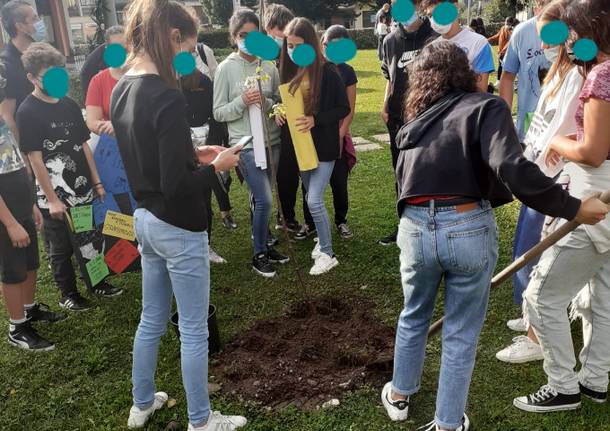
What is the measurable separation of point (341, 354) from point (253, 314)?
91cm

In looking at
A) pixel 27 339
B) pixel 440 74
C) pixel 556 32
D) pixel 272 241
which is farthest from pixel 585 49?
pixel 27 339

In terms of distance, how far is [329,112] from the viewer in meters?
4.32

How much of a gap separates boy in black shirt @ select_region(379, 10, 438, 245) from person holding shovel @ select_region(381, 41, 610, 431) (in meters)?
1.94

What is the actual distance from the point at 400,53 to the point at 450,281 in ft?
8.43

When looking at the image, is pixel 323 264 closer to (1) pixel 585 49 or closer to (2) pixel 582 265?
(2) pixel 582 265

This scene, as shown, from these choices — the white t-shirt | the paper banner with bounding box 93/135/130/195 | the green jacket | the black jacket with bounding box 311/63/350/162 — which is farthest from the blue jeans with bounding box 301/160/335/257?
the white t-shirt

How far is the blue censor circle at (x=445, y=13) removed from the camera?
3.47 metres

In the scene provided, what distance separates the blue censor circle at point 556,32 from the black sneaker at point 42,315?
3728 mm

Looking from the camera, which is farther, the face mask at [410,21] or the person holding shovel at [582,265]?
the face mask at [410,21]

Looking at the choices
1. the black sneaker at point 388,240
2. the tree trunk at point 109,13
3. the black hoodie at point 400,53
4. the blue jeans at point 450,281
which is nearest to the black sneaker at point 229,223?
the black sneaker at point 388,240

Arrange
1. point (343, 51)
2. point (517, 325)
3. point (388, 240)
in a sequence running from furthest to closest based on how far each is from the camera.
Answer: point (388, 240) < point (517, 325) < point (343, 51)

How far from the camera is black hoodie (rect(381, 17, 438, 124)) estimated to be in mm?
4168

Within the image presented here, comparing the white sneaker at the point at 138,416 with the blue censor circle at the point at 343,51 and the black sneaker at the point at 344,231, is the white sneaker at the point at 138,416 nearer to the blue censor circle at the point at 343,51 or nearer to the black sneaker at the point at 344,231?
the blue censor circle at the point at 343,51

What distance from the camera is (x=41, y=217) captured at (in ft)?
12.1
